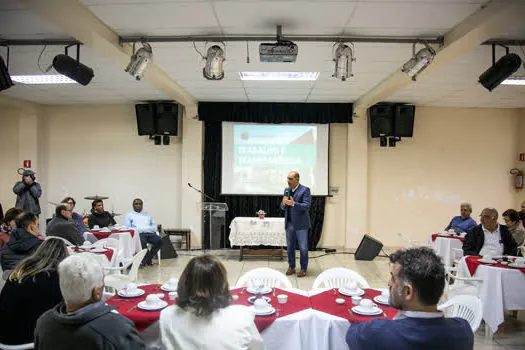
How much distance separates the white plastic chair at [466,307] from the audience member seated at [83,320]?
216 centimetres

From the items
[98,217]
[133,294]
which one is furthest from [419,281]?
[98,217]

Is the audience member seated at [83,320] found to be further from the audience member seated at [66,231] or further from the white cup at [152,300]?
the audience member seated at [66,231]

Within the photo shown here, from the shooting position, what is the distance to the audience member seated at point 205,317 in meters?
1.83

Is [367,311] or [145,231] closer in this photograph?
[367,311]

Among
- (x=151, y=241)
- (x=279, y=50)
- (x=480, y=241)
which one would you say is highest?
(x=279, y=50)

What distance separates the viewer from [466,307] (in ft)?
9.77

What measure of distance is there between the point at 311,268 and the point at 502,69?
13.6 feet

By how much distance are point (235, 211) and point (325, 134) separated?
2.40m

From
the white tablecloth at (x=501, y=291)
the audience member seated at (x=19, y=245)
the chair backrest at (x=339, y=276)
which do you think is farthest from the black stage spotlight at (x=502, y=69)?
the audience member seated at (x=19, y=245)

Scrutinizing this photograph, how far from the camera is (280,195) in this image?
8578 mm

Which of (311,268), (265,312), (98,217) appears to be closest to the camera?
(265,312)

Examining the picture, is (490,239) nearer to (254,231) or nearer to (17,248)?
(254,231)

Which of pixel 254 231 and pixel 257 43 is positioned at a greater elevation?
pixel 257 43

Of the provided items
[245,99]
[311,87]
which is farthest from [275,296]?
[245,99]
